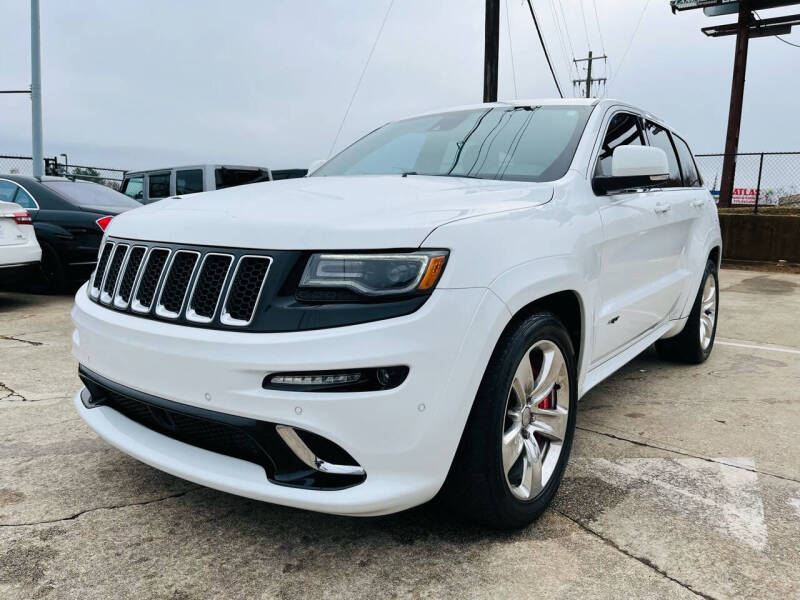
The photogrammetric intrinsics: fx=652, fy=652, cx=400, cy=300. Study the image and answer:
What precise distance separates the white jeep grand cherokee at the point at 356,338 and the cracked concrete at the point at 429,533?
235mm

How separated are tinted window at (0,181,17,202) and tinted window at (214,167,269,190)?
3819 mm

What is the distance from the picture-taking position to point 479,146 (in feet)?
10.6

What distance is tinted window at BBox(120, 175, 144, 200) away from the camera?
12.5m

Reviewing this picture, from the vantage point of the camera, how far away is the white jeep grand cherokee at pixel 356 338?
187 centimetres

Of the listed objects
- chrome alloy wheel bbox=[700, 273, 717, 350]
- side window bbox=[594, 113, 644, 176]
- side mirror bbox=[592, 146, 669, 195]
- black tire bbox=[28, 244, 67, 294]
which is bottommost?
black tire bbox=[28, 244, 67, 294]

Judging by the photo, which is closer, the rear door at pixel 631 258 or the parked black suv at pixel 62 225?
the rear door at pixel 631 258

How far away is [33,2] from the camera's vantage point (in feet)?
42.3

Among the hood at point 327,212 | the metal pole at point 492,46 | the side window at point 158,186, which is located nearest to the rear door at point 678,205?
the hood at point 327,212

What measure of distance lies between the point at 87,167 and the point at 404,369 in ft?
66.0

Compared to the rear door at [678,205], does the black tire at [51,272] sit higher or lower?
lower

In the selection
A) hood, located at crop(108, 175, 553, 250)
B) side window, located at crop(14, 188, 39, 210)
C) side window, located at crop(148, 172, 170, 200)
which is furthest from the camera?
side window, located at crop(148, 172, 170, 200)

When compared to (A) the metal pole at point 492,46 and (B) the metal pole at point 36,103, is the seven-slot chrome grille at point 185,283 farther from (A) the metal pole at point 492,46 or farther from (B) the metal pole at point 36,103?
(B) the metal pole at point 36,103

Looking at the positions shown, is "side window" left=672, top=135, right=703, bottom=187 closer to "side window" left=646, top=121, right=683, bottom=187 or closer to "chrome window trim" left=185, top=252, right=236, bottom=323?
"side window" left=646, top=121, right=683, bottom=187

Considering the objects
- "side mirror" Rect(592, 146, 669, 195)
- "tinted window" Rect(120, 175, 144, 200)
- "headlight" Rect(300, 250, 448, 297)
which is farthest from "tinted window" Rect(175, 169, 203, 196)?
"headlight" Rect(300, 250, 448, 297)
